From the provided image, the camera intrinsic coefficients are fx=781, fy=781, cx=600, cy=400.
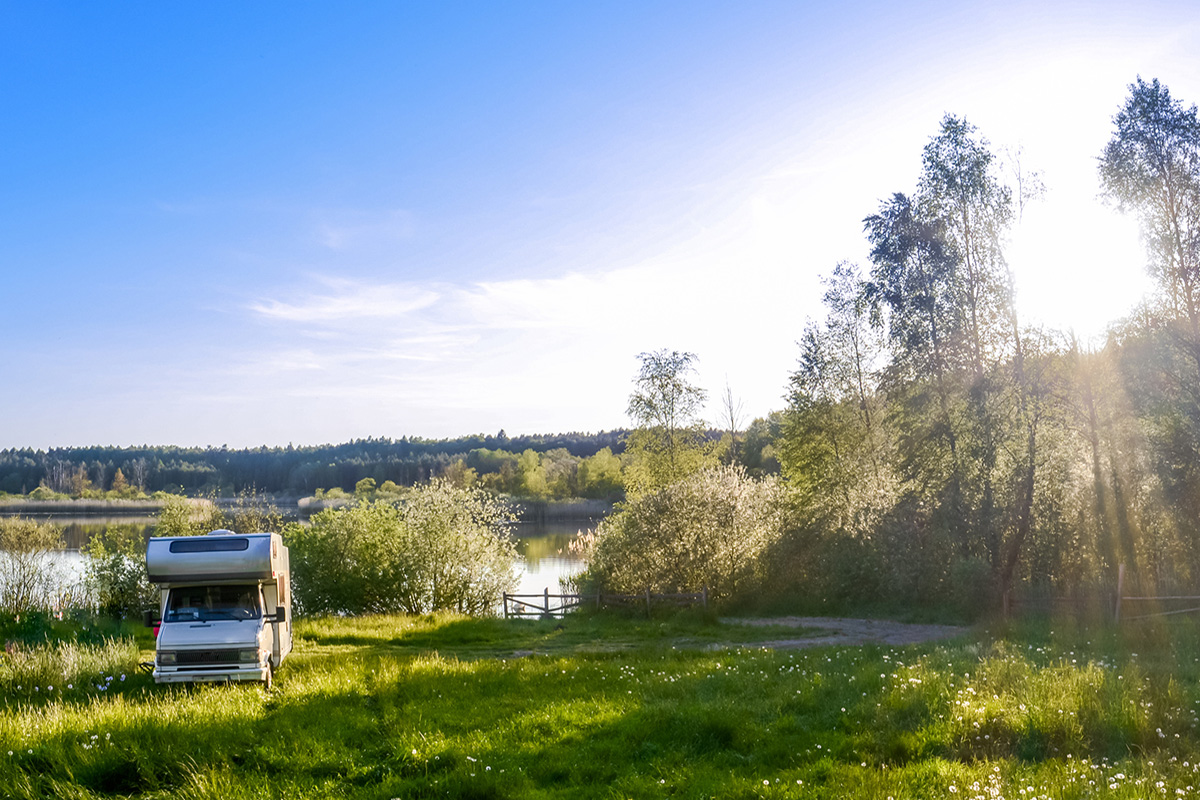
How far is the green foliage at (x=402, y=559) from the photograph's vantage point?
31.9 metres

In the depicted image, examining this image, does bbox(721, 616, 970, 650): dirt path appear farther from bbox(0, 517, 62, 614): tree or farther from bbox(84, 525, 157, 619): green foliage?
bbox(0, 517, 62, 614): tree

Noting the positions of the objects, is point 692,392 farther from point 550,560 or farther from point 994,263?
point 550,560

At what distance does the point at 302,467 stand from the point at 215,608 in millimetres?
155568

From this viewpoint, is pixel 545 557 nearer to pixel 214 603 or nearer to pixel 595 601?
pixel 595 601

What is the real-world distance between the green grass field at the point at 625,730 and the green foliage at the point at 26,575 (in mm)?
12212

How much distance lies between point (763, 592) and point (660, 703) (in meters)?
20.9

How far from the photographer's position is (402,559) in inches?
1278

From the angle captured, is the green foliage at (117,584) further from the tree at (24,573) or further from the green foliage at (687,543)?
A: the green foliage at (687,543)

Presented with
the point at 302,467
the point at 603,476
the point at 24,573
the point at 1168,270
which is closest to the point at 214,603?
the point at 24,573

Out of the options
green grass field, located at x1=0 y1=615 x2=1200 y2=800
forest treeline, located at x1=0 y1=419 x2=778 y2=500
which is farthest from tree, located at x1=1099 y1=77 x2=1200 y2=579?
forest treeline, located at x1=0 y1=419 x2=778 y2=500

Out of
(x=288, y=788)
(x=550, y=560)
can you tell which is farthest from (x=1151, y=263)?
(x=550, y=560)

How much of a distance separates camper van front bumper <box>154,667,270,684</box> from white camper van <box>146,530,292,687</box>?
0.05ft

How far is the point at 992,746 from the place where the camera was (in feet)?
26.8

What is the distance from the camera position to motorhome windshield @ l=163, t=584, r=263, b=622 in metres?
14.0
